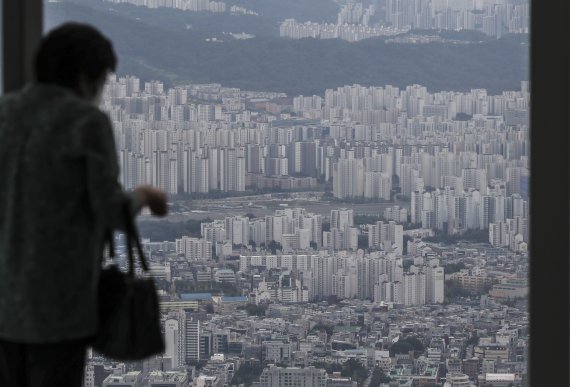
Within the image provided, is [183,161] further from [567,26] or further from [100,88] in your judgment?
[567,26]

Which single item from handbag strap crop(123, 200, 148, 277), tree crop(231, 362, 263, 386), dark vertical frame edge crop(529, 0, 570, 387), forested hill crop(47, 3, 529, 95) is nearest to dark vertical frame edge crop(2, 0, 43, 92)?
forested hill crop(47, 3, 529, 95)

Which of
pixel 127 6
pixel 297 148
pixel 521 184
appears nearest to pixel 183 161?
pixel 297 148

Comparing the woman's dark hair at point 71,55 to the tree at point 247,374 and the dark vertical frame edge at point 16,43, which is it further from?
the tree at point 247,374

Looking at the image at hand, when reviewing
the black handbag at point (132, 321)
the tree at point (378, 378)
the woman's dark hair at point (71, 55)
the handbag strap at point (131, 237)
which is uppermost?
the woman's dark hair at point (71, 55)

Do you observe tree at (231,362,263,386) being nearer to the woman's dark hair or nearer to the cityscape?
the cityscape

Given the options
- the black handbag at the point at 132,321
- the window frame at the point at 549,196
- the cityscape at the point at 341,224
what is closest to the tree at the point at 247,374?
the cityscape at the point at 341,224

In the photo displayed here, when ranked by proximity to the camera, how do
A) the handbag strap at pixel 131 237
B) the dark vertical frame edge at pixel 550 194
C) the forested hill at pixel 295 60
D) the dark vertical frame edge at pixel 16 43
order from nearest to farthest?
1. the handbag strap at pixel 131 237
2. the dark vertical frame edge at pixel 550 194
3. the dark vertical frame edge at pixel 16 43
4. the forested hill at pixel 295 60
